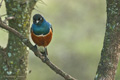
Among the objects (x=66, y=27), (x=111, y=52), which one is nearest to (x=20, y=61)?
(x=111, y=52)

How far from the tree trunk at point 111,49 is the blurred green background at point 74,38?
43.4 feet

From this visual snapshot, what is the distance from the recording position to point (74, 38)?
20875 millimetres

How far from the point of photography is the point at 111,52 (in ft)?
18.3

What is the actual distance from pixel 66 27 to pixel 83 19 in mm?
1281

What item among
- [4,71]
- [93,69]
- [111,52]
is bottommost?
[93,69]

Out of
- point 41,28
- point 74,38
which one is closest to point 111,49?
point 41,28

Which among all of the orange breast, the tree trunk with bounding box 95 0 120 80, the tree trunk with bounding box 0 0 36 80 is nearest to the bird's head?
the orange breast

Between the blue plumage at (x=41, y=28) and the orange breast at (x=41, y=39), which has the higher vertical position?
the blue plumage at (x=41, y=28)

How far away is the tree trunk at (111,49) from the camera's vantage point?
5551 mm

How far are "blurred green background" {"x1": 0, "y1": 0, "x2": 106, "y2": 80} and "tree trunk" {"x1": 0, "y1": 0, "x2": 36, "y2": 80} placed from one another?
12.4 meters

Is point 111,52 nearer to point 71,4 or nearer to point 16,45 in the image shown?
point 16,45

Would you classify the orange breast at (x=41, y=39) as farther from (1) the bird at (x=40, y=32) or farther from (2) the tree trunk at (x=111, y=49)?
(2) the tree trunk at (x=111, y=49)

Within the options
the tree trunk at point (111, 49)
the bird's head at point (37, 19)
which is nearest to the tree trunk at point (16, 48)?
the bird's head at point (37, 19)

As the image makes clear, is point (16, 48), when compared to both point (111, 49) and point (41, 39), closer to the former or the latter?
point (41, 39)
